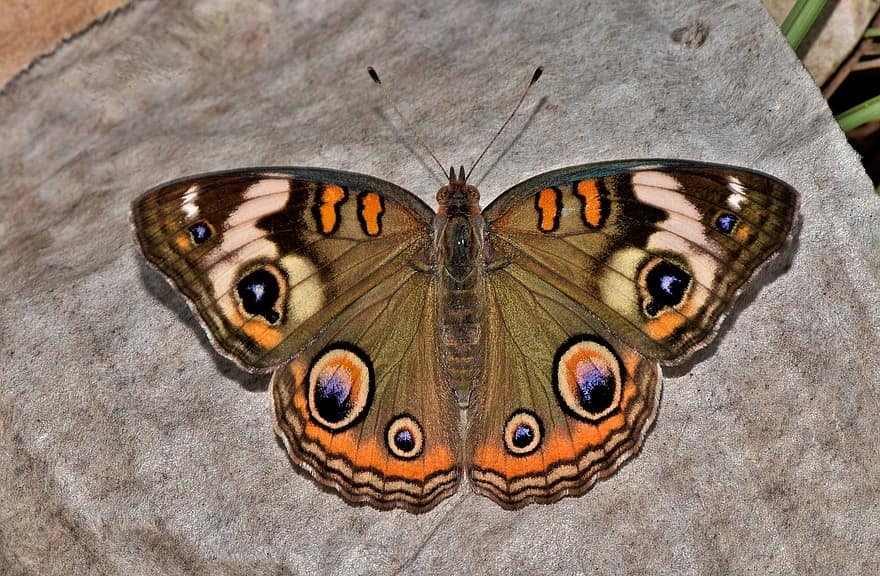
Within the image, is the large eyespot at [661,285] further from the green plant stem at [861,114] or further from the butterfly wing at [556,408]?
the green plant stem at [861,114]

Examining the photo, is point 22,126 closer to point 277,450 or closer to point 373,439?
point 277,450

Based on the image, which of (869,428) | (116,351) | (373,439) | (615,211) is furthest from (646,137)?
(116,351)

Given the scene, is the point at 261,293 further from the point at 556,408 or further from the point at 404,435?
the point at 556,408

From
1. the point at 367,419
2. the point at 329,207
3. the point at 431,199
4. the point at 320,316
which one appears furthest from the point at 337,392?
the point at 431,199

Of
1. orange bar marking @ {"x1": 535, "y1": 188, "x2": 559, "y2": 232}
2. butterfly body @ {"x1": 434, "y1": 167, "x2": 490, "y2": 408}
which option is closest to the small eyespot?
butterfly body @ {"x1": 434, "y1": 167, "x2": 490, "y2": 408}

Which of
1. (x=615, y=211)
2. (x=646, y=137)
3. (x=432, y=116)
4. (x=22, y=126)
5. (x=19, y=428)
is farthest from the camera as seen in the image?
(x=22, y=126)

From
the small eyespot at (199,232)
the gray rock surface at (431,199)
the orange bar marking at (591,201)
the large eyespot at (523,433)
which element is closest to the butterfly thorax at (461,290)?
the large eyespot at (523,433)

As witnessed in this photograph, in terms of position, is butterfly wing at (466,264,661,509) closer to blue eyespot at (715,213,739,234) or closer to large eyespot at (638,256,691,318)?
large eyespot at (638,256,691,318)
